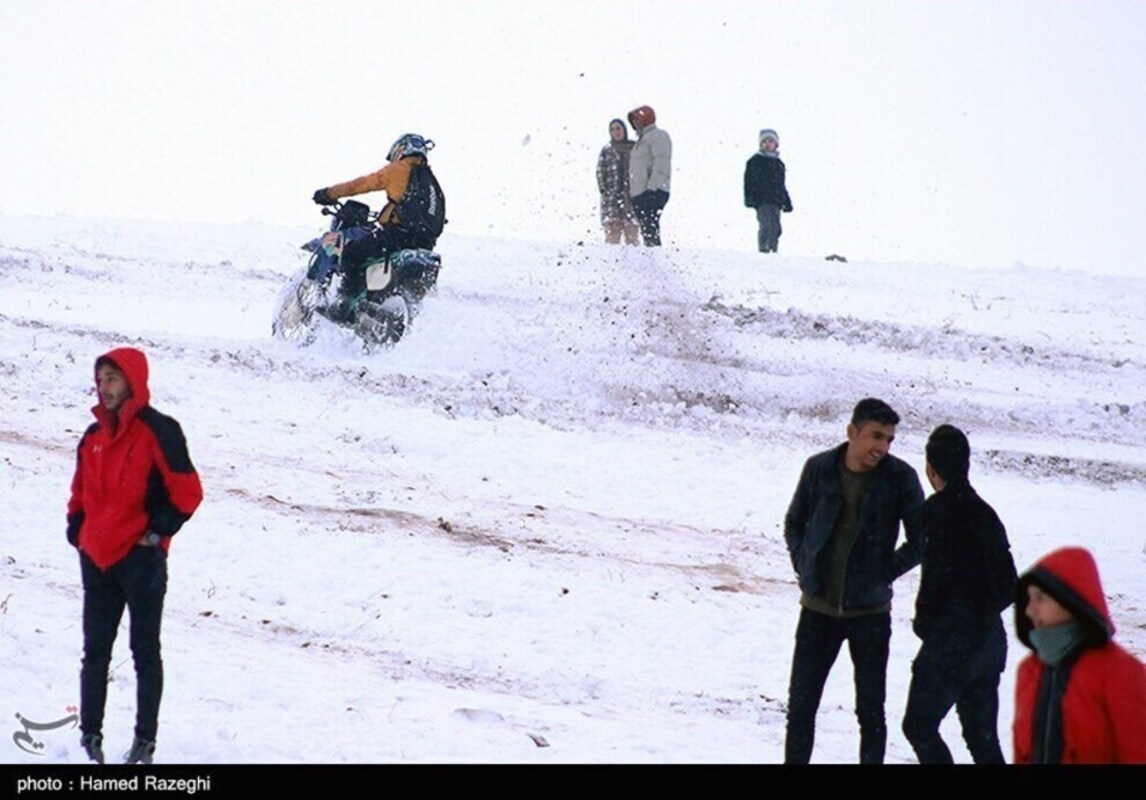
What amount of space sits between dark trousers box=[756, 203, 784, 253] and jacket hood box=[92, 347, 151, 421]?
67.1 feet

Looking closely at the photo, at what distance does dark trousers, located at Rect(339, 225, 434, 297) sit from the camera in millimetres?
16750

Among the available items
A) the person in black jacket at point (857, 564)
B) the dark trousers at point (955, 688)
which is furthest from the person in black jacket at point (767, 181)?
the dark trousers at point (955, 688)

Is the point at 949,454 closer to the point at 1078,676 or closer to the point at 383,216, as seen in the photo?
the point at 1078,676

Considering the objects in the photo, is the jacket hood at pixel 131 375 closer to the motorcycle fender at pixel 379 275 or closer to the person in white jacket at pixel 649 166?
the motorcycle fender at pixel 379 275

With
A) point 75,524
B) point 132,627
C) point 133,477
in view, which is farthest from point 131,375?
point 132,627

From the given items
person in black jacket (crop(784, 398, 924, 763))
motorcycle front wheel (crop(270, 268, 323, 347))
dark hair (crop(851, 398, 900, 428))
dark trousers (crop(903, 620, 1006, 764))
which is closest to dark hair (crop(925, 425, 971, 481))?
person in black jacket (crop(784, 398, 924, 763))

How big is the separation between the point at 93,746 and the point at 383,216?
36.4 feet

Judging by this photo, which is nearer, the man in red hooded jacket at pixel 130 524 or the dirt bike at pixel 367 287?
the man in red hooded jacket at pixel 130 524

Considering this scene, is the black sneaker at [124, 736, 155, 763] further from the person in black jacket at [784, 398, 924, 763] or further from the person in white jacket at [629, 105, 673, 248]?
the person in white jacket at [629, 105, 673, 248]

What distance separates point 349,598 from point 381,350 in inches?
307

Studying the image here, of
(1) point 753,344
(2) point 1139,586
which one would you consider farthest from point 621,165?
(2) point 1139,586

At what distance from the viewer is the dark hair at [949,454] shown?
6691 millimetres

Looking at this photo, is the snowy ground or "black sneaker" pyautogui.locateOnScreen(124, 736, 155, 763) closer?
"black sneaker" pyautogui.locateOnScreen(124, 736, 155, 763)

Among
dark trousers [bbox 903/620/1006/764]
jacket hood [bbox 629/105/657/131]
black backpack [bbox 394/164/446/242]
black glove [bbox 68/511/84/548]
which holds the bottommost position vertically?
dark trousers [bbox 903/620/1006/764]
